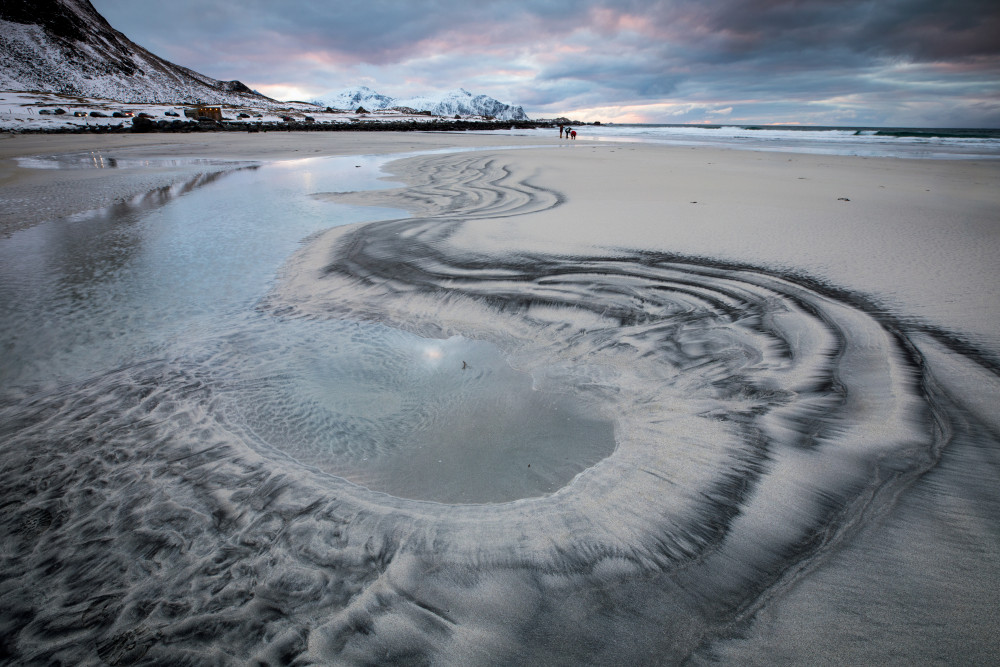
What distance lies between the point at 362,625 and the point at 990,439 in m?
2.06

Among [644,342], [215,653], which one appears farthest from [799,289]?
[215,653]

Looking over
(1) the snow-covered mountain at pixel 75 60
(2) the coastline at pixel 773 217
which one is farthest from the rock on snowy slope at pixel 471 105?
(2) the coastline at pixel 773 217

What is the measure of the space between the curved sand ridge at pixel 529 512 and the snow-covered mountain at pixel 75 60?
71.9 metres

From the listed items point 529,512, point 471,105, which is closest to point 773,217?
point 529,512

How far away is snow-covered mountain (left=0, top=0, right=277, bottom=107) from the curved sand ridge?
71.9m

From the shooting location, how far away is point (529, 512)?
4.81ft

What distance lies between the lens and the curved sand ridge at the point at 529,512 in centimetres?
111

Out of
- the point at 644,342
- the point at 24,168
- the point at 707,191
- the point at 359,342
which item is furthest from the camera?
the point at 24,168

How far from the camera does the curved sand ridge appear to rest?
111cm

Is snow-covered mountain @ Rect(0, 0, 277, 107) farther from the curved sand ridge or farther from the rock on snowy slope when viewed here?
the rock on snowy slope

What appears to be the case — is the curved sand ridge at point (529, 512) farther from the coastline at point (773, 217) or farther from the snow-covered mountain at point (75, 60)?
the snow-covered mountain at point (75, 60)

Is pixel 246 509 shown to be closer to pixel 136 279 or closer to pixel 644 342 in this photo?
pixel 644 342

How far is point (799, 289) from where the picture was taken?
2.87 m

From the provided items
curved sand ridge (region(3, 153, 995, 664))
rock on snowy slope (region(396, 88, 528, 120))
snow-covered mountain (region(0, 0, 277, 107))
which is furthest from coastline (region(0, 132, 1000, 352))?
rock on snowy slope (region(396, 88, 528, 120))
